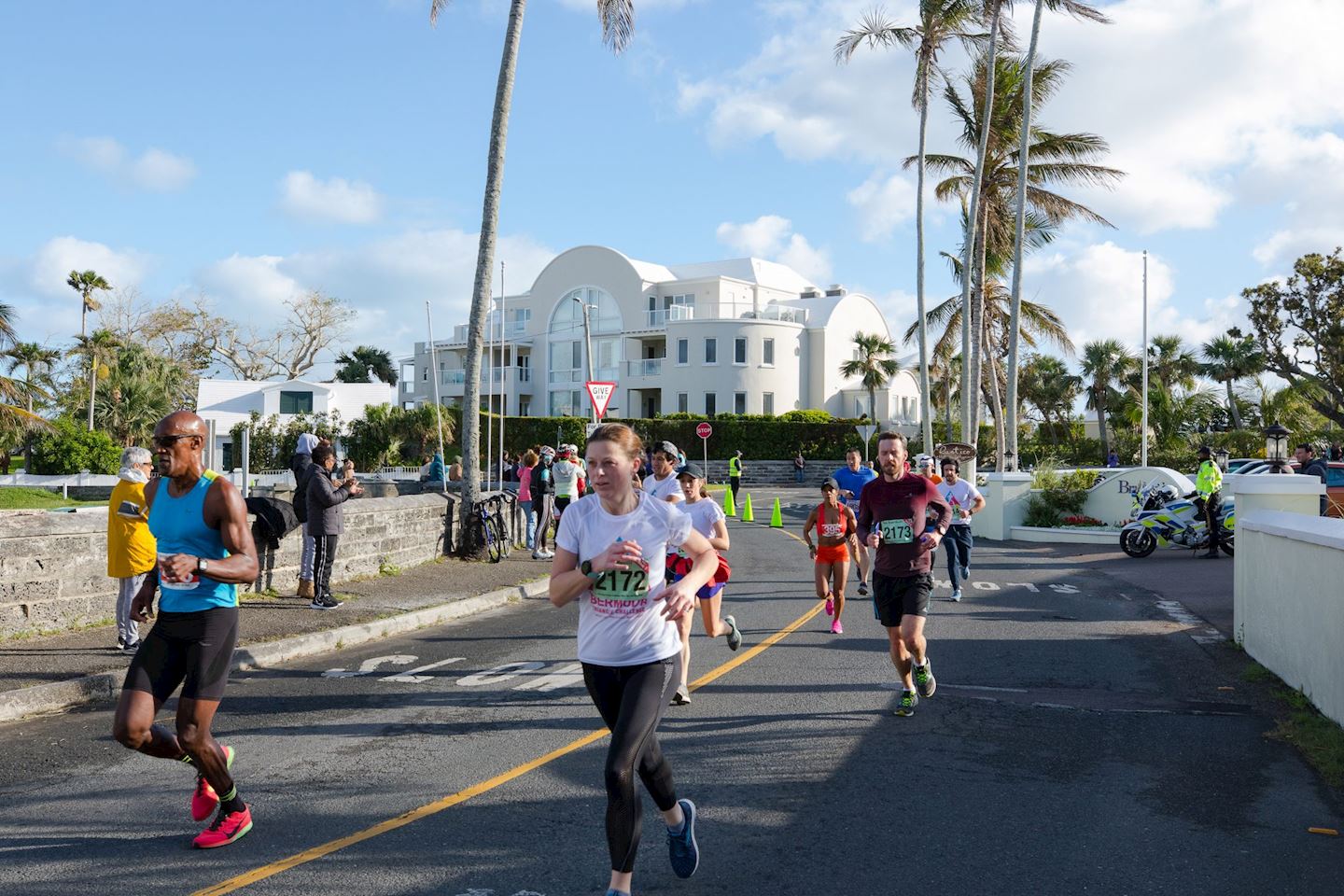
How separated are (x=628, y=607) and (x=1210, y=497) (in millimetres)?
18262

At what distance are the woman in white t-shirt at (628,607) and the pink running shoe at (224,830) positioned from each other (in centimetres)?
190

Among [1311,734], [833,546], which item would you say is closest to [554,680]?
[833,546]

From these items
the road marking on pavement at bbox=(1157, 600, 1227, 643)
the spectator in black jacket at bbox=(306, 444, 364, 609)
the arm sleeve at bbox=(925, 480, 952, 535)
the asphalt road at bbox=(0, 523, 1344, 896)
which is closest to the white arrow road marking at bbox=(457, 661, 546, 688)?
the asphalt road at bbox=(0, 523, 1344, 896)

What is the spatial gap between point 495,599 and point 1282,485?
9120 millimetres

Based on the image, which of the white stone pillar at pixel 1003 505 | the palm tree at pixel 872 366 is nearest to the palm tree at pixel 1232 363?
the palm tree at pixel 872 366

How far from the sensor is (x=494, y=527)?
1809 centimetres

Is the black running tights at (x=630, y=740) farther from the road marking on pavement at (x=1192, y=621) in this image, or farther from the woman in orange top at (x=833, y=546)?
the road marking on pavement at (x=1192, y=621)

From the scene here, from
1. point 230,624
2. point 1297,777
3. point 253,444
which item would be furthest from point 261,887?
point 253,444

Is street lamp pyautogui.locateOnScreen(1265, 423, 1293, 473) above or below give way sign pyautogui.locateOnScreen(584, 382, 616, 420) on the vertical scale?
below

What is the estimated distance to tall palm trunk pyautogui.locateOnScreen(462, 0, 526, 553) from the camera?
1761 centimetres

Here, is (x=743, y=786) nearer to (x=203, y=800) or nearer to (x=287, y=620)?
(x=203, y=800)

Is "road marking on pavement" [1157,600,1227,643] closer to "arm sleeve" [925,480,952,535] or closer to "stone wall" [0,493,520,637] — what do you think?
"arm sleeve" [925,480,952,535]

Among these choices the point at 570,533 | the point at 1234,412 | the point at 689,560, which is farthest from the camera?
the point at 1234,412

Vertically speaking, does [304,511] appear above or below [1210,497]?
above
